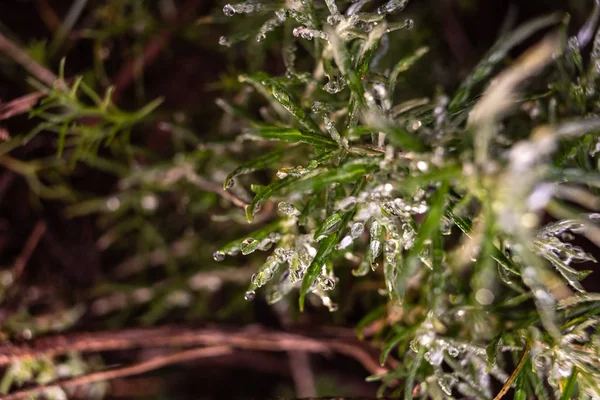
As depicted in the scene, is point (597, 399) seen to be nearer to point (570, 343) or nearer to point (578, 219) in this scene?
point (570, 343)

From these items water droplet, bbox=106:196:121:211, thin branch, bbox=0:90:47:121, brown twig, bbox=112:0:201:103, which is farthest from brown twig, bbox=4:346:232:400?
brown twig, bbox=112:0:201:103

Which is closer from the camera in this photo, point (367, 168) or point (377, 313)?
point (367, 168)

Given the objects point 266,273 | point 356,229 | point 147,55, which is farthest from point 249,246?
point 147,55

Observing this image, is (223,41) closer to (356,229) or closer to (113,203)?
(356,229)

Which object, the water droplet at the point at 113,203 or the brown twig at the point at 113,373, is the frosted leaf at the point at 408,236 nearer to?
the brown twig at the point at 113,373

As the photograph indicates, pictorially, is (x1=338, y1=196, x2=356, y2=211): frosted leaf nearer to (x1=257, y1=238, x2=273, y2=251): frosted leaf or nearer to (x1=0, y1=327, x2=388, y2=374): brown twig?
(x1=257, y1=238, x2=273, y2=251): frosted leaf

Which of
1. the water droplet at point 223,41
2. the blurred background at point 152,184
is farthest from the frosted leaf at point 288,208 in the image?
the blurred background at point 152,184

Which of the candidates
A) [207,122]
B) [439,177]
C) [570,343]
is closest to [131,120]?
[207,122]

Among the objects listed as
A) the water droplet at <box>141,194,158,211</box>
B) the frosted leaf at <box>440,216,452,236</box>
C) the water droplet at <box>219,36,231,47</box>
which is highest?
the water droplet at <box>219,36,231,47</box>
